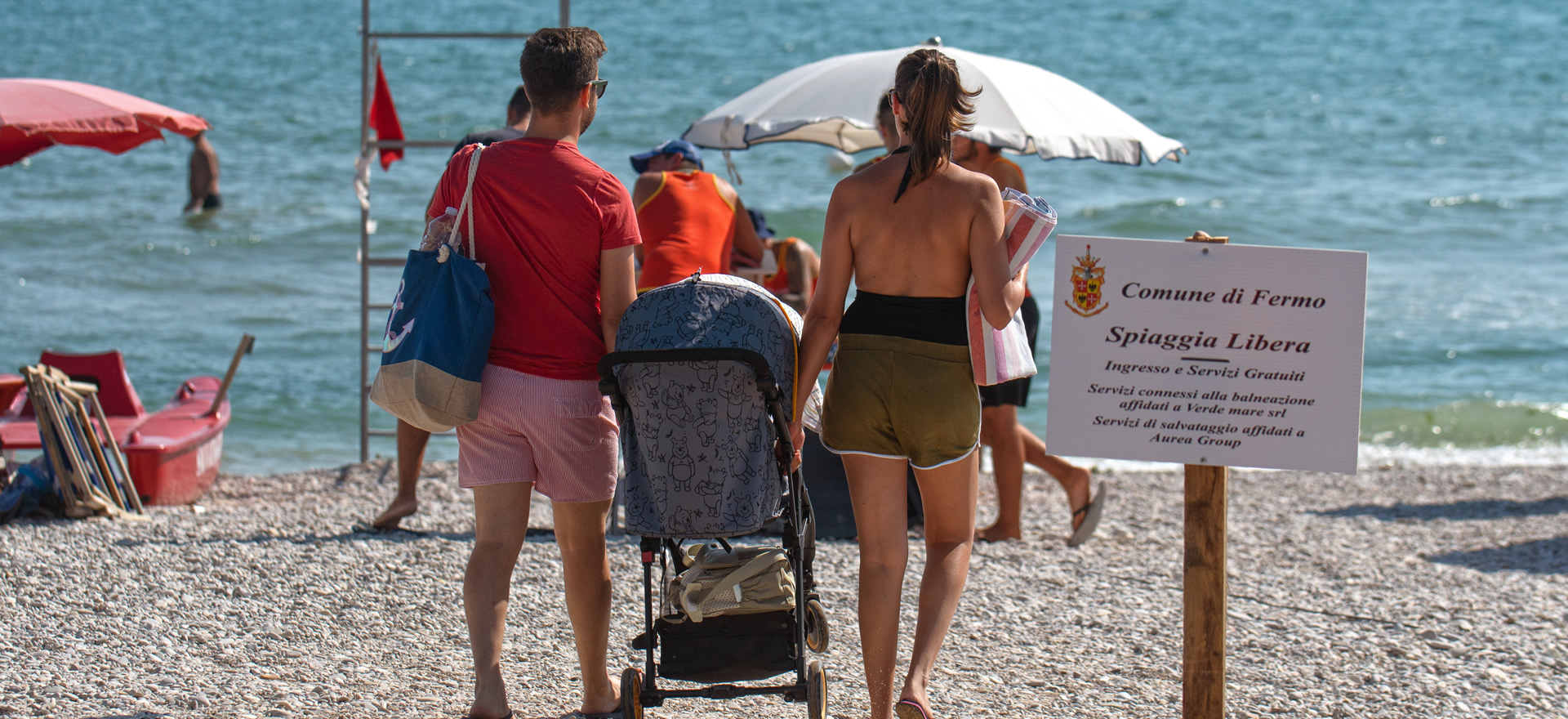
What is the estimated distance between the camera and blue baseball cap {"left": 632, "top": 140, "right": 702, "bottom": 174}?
491cm

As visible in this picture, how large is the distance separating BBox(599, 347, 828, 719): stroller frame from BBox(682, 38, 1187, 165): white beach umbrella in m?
2.47

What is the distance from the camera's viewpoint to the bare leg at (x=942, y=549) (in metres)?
3.12

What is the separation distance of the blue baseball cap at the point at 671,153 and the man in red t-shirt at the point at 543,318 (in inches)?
68.2

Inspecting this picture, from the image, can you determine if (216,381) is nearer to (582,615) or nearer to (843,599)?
(843,599)

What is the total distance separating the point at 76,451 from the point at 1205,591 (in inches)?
189

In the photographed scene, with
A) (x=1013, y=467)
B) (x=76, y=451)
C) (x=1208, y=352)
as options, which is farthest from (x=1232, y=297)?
(x=76, y=451)

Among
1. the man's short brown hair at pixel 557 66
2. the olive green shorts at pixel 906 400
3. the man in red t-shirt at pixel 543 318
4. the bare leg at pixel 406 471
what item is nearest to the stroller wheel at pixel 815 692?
the olive green shorts at pixel 906 400

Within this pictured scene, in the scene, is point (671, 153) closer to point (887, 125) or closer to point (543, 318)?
point (887, 125)

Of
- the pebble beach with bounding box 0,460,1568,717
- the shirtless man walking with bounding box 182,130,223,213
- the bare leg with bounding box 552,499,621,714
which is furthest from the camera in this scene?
the shirtless man walking with bounding box 182,130,223,213

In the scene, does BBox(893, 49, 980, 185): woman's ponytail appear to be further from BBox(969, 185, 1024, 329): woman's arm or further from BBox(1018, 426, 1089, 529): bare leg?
BBox(1018, 426, 1089, 529): bare leg

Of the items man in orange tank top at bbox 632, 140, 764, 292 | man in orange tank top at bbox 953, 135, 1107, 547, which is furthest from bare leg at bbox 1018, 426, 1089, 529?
man in orange tank top at bbox 632, 140, 764, 292

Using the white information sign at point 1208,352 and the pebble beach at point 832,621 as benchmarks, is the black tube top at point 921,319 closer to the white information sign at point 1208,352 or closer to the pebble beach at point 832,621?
the white information sign at point 1208,352

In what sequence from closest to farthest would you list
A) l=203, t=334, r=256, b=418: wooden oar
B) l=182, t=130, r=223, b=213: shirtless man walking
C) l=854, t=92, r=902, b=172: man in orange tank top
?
1. l=854, t=92, r=902, b=172: man in orange tank top
2. l=203, t=334, r=256, b=418: wooden oar
3. l=182, t=130, r=223, b=213: shirtless man walking

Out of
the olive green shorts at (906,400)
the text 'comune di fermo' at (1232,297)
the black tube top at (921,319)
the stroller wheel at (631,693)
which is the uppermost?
the text 'comune di fermo' at (1232,297)
